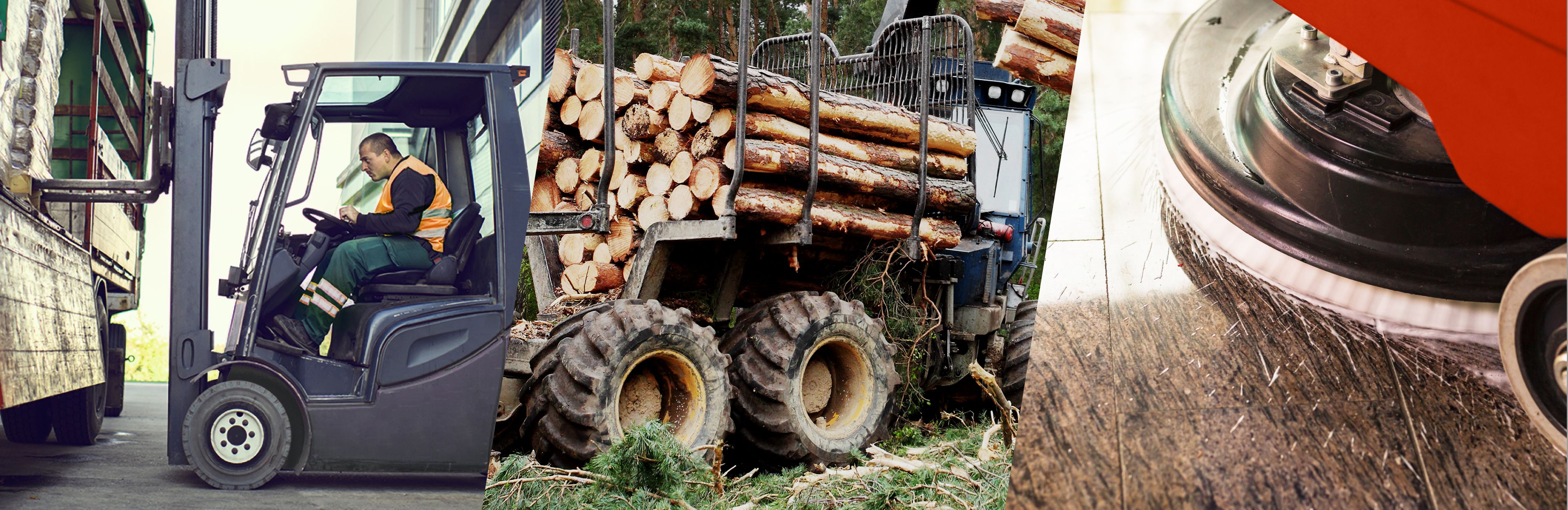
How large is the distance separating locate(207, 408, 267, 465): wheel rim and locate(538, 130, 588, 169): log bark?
29.6 inches

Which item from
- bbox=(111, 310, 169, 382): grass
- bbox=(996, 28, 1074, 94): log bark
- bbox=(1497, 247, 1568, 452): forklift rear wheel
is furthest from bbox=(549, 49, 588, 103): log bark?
bbox=(1497, 247, 1568, 452): forklift rear wheel

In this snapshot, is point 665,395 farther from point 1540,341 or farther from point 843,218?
point 1540,341

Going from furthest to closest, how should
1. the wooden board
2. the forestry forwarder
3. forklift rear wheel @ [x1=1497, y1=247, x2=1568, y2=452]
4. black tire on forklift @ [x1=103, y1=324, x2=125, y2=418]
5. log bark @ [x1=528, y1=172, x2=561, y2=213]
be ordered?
log bark @ [x1=528, y1=172, x2=561, y2=213], the forestry forwarder, black tire on forklift @ [x1=103, y1=324, x2=125, y2=418], the wooden board, forklift rear wheel @ [x1=1497, y1=247, x2=1568, y2=452]

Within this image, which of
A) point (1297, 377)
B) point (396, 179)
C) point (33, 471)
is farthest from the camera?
point (396, 179)

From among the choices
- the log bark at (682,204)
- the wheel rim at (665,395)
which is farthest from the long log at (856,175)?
the wheel rim at (665,395)

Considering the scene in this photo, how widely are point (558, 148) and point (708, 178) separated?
0.34m

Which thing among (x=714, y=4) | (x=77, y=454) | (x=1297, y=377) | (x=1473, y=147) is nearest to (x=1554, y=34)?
(x=1473, y=147)

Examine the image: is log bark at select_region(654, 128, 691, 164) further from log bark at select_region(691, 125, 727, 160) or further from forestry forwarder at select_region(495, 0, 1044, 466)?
forestry forwarder at select_region(495, 0, 1044, 466)

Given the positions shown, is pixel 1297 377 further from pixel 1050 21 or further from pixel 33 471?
pixel 33 471

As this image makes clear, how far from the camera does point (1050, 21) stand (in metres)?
1.59

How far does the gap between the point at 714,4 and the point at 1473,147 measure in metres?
1.39

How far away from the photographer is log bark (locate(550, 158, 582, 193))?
212 cm

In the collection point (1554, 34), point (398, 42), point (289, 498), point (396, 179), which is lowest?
point (289, 498)

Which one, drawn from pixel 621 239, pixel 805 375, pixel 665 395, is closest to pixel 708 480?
pixel 665 395
